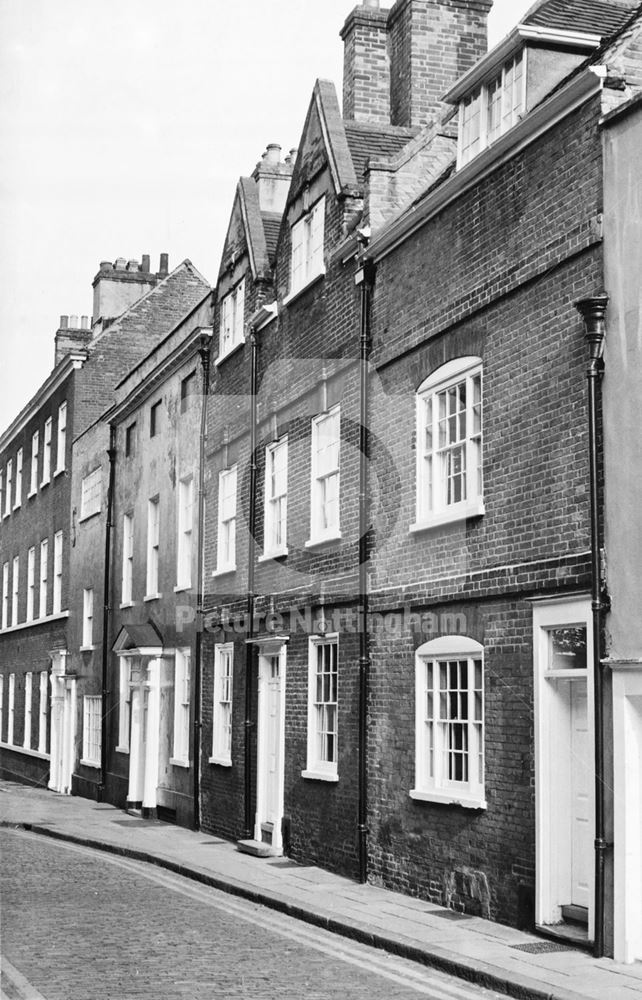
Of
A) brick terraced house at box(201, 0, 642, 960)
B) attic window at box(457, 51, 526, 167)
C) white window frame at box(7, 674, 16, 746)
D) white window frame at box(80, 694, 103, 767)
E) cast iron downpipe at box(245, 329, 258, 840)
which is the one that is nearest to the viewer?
brick terraced house at box(201, 0, 642, 960)

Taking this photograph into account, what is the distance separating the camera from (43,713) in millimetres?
35562

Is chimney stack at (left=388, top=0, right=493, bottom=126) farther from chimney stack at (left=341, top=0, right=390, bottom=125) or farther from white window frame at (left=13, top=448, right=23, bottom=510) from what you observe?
white window frame at (left=13, top=448, right=23, bottom=510)

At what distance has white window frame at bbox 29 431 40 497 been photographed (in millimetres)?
39062

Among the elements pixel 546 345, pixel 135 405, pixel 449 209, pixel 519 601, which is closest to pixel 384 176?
pixel 449 209

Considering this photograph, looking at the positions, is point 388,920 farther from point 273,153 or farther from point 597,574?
point 273,153

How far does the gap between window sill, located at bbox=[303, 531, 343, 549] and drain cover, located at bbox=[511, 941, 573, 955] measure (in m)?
6.75

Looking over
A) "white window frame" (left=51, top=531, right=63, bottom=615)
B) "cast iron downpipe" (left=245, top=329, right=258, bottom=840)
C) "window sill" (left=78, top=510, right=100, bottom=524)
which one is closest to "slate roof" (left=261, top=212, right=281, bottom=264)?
"cast iron downpipe" (left=245, top=329, right=258, bottom=840)

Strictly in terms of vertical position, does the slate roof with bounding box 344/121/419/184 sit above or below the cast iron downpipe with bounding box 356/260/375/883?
above

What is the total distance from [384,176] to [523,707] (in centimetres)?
762

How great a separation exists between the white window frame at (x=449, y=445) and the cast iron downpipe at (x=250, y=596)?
20.2 ft

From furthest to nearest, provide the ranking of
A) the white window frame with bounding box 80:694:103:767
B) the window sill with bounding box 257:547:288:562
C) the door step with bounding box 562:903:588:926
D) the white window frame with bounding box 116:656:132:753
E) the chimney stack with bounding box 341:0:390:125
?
the white window frame with bounding box 80:694:103:767, the white window frame with bounding box 116:656:132:753, the chimney stack with bounding box 341:0:390:125, the window sill with bounding box 257:547:288:562, the door step with bounding box 562:903:588:926

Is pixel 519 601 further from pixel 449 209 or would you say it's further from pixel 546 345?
pixel 449 209

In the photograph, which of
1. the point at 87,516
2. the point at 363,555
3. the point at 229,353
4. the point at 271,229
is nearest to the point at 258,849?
the point at 363,555

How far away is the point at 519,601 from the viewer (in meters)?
12.4
